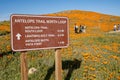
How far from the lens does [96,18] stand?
252ft

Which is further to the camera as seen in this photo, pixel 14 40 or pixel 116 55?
pixel 116 55

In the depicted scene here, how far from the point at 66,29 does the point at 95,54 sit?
20.9ft

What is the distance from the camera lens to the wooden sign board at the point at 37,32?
790 centimetres

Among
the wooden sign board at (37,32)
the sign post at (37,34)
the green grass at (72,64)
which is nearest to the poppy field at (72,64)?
the green grass at (72,64)

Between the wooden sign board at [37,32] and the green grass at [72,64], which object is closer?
the wooden sign board at [37,32]

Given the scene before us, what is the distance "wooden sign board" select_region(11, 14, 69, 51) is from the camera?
7.90 m

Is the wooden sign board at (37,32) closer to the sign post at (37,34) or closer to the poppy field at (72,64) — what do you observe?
the sign post at (37,34)

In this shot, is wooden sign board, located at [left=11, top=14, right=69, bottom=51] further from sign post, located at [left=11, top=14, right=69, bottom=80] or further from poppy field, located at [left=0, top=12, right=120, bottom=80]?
poppy field, located at [left=0, top=12, right=120, bottom=80]

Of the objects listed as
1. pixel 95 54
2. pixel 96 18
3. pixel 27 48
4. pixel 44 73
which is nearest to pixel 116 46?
pixel 95 54

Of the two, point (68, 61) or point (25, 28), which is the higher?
point (25, 28)

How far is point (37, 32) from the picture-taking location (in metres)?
8.37

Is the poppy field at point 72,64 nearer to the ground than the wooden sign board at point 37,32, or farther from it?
nearer to the ground

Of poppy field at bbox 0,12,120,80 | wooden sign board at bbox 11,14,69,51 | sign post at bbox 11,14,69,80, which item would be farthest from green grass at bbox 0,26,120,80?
wooden sign board at bbox 11,14,69,51

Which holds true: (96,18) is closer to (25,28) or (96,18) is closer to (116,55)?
(116,55)
